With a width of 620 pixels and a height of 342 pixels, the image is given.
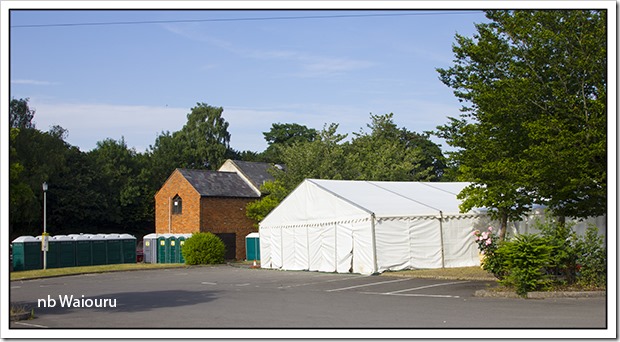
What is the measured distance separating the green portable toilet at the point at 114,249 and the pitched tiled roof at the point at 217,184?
22.0ft

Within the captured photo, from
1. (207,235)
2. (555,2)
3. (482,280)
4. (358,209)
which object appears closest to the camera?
(555,2)

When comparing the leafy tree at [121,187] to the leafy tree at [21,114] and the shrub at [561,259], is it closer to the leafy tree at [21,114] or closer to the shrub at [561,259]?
the leafy tree at [21,114]

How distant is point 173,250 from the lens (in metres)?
43.9

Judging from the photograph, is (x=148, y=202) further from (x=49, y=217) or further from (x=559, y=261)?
(x=559, y=261)

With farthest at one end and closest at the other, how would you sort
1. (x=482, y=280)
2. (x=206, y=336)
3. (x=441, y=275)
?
(x=441, y=275) → (x=482, y=280) → (x=206, y=336)

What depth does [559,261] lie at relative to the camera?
56.4ft

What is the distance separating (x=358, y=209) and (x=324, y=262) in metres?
3.81

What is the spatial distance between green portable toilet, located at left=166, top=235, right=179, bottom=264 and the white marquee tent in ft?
38.1

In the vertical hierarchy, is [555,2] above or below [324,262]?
above

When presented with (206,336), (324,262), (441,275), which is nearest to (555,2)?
(206,336)

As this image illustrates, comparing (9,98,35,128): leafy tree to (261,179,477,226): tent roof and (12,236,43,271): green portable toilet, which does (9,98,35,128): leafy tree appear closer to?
(12,236,43,271): green portable toilet

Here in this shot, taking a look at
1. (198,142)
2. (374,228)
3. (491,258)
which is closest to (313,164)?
(374,228)

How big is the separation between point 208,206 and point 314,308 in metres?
33.6

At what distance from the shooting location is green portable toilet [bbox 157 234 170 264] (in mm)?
44344
